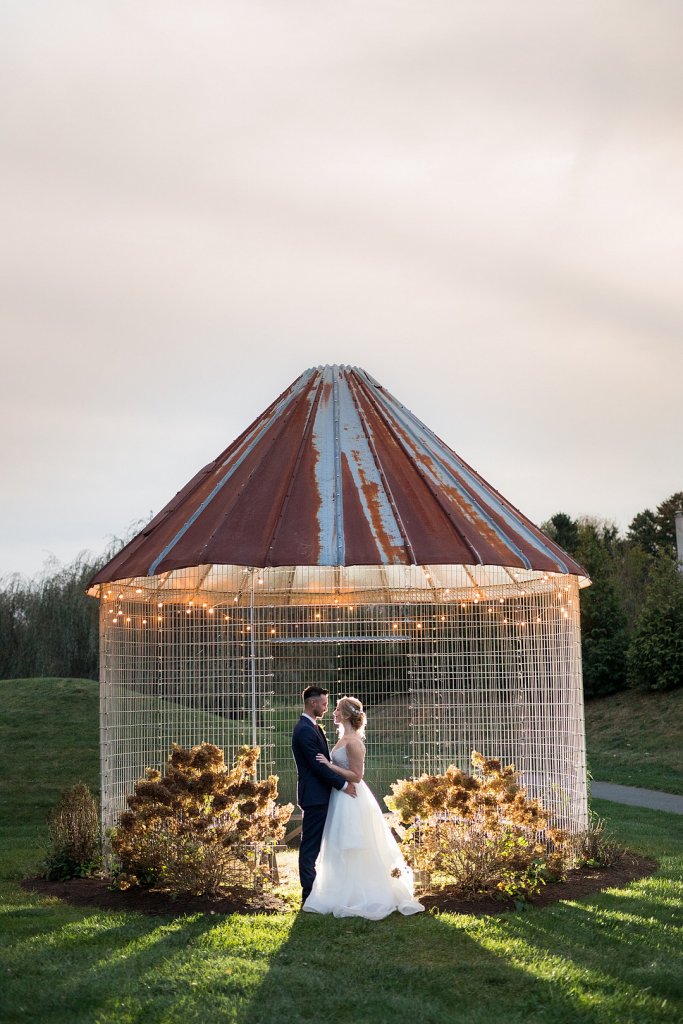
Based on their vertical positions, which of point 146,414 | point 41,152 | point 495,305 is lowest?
point 146,414

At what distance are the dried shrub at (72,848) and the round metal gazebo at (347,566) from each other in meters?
0.37

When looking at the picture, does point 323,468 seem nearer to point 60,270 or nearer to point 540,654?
point 540,654

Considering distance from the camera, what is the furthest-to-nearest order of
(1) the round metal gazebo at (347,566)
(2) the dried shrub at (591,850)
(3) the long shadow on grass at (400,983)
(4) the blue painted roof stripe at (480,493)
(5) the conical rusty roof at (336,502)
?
1. (4) the blue painted roof stripe at (480,493)
2. (2) the dried shrub at (591,850)
3. (1) the round metal gazebo at (347,566)
4. (5) the conical rusty roof at (336,502)
5. (3) the long shadow on grass at (400,983)

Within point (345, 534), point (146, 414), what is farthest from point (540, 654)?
point (146, 414)

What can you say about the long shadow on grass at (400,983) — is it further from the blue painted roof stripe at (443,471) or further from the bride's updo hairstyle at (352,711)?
the blue painted roof stripe at (443,471)

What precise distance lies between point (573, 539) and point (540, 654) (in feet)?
86.6

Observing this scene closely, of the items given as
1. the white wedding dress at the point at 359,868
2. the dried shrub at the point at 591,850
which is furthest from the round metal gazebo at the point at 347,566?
the white wedding dress at the point at 359,868

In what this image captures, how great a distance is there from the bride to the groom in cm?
6

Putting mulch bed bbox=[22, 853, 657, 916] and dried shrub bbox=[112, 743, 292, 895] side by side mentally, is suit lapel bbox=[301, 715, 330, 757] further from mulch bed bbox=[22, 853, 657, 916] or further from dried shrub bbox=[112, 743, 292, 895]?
mulch bed bbox=[22, 853, 657, 916]

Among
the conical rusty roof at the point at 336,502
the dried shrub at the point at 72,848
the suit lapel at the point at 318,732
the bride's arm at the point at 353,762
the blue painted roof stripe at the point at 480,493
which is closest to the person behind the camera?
the bride's arm at the point at 353,762

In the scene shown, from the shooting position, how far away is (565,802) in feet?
29.8

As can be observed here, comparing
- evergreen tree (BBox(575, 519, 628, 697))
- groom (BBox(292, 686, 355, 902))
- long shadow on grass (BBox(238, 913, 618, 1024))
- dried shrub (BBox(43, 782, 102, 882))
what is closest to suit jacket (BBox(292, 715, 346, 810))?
groom (BBox(292, 686, 355, 902))

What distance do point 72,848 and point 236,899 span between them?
7.01 feet

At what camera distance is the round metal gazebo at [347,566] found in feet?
29.0
